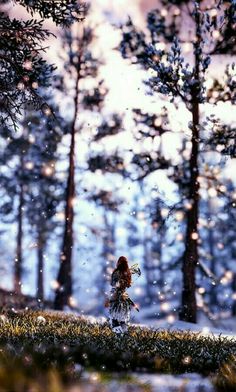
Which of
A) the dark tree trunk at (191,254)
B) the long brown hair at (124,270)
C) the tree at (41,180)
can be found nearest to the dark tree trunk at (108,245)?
the tree at (41,180)

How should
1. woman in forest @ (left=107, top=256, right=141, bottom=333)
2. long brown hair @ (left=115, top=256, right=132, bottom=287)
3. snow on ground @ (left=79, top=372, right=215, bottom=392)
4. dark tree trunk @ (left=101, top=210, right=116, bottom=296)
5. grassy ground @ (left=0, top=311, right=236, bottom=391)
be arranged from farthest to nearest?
dark tree trunk @ (left=101, top=210, right=116, bottom=296), long brown hair @ (left=115, top=256, right=132, bottom=287), woman in forest @ (left=107, top=256, right=141, bottom=333), grassy ground @ (left=0, top=311, right=236, bottom=391), snow on ground @ (left=79, top=372, right=215, bottom=392)

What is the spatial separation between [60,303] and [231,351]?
13.3 m

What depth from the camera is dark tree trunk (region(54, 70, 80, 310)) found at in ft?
74.5

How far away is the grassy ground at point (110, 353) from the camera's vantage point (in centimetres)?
783

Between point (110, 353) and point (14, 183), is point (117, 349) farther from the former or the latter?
point (14, 183)

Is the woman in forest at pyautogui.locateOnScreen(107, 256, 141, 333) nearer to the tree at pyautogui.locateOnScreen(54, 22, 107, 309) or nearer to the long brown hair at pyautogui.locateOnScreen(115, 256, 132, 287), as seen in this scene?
the long brown hair at pyautogui.locateOnScreen(115, 256, 132, 287)

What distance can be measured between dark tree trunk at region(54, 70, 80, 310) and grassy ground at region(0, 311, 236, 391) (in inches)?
436

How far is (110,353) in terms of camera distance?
905 cm

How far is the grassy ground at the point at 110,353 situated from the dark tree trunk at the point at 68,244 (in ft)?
36.3

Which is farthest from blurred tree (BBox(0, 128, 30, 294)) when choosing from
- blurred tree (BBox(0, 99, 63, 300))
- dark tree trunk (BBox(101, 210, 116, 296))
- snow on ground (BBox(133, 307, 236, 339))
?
snow on ground (BBox(133, 307, 236, 339))

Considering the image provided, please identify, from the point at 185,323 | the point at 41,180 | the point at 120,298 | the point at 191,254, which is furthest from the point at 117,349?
the point at 41,180

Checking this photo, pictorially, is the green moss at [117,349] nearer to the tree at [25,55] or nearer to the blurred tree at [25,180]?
the tree at [25,55]

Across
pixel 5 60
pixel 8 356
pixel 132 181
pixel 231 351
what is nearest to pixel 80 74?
pixel 132 181

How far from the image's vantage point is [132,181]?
63.7 ft
